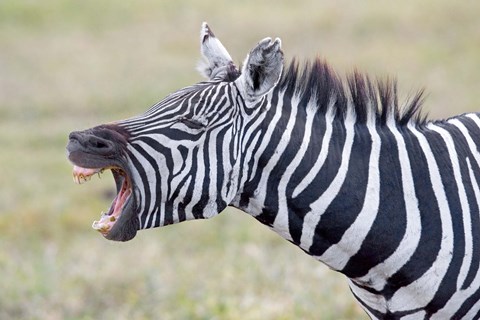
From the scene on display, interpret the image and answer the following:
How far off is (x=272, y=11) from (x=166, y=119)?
24.0 m

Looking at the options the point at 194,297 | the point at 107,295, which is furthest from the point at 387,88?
the point at 107,295

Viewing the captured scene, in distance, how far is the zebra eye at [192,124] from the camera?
13.8 feet

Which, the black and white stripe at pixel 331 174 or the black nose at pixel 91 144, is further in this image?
the black and white stripe at pixel 331 174

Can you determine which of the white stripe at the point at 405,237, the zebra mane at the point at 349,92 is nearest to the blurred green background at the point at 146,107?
the zebra mane at the point at 349,92

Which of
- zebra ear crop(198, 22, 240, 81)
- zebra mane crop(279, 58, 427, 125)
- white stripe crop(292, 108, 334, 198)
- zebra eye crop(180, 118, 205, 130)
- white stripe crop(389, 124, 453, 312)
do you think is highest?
zebra ear crop(198, 22, 240, 81)

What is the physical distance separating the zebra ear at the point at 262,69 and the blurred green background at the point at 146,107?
0.91m

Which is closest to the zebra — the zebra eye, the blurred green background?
the zebra eye

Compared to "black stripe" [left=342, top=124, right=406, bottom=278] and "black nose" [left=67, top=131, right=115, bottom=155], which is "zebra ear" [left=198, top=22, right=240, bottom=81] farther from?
"black stripe" [left=342, top=124, right=406, bottom=278]

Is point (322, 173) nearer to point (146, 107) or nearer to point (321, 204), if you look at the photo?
point (321, 204)

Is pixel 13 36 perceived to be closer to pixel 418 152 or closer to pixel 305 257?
pixel 305 257

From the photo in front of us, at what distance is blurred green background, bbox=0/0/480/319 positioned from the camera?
8180 millimetres

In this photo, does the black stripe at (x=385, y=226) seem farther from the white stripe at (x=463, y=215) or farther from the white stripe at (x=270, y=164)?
the white stripe at (x=270, y=164)

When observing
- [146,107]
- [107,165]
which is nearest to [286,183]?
[107,165]

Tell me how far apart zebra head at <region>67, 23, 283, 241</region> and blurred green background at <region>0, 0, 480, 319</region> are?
3.12 ft
